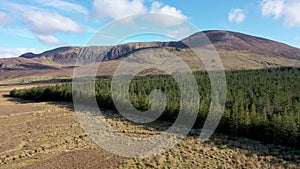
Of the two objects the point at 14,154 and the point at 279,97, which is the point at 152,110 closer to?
the point at 279,97

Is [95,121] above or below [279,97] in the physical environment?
below

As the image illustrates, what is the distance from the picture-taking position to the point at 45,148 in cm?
3766

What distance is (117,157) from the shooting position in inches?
1326

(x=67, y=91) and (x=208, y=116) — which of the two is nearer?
(x=208, y=116)

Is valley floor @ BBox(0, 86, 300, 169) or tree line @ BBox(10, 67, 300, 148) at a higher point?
tree line @ BBox(10, 67, 300, 148)

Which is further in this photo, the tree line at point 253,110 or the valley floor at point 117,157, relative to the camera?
the tree line at point 253,110

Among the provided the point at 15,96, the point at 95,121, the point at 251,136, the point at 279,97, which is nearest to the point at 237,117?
the point at 251,136

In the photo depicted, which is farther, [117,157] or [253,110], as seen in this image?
[253,110]

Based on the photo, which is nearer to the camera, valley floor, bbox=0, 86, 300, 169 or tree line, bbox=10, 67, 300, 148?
valley floor, bbox=0, 86, 300, 169

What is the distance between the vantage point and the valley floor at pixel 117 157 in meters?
31.1

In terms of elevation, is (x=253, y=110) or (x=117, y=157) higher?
(x=253, y=110)

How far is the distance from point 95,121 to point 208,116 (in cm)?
2149

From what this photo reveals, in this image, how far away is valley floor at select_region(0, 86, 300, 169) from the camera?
31.1m

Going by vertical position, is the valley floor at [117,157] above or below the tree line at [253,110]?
below
